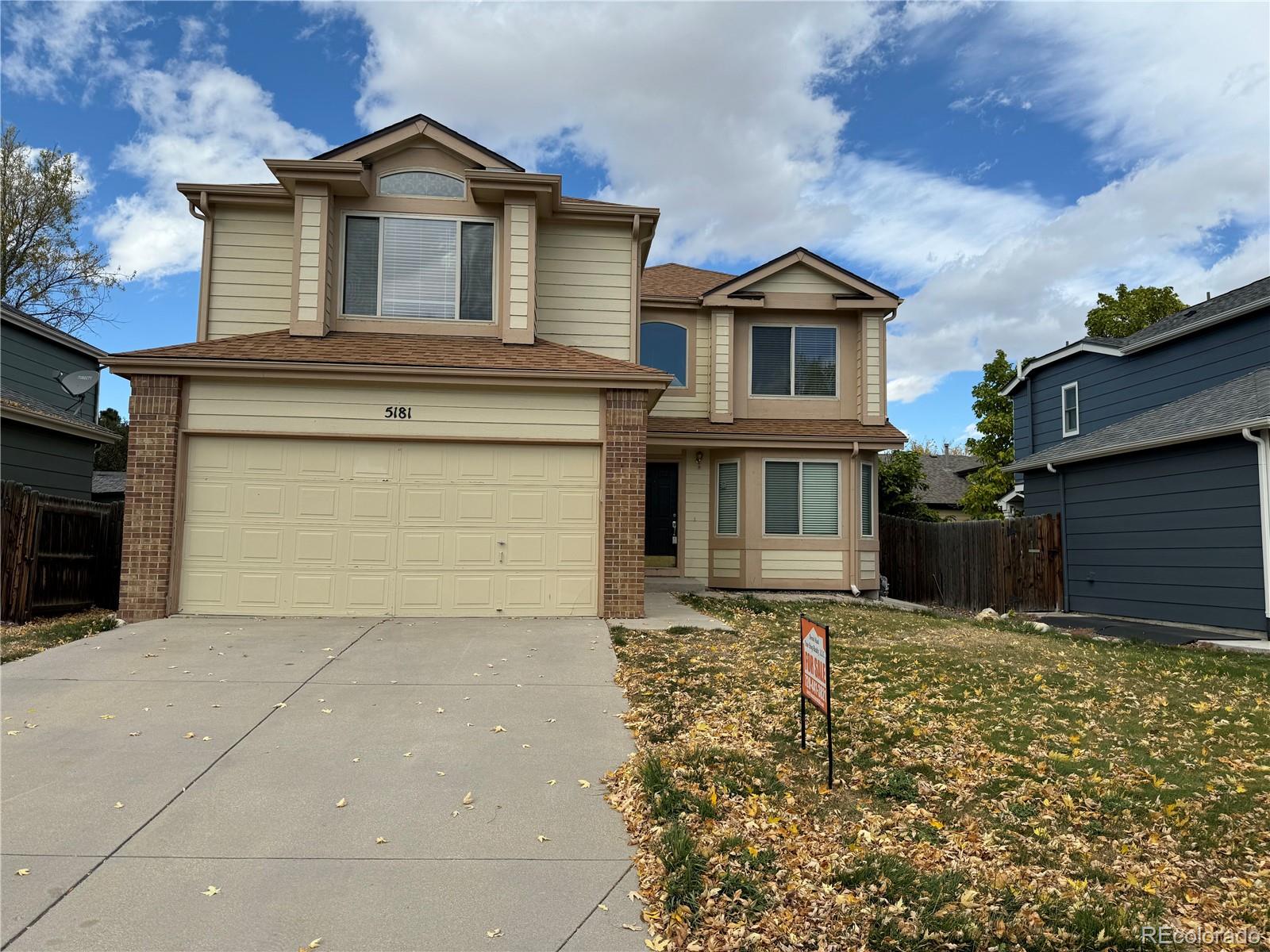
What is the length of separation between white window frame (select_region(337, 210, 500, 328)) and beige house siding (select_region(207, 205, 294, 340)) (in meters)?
0.93

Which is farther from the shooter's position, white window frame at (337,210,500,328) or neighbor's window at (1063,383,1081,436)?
neighbor's window at (1063,383,1081,436)

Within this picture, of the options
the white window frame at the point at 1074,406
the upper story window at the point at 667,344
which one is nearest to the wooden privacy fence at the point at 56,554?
the upper story window at the point at 667,344

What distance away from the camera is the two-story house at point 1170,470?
11109 millimetres

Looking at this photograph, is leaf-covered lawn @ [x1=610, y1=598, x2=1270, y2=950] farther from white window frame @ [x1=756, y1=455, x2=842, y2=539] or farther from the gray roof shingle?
white window frame @ [x1=756, y1=455, x2=842, y2=539]

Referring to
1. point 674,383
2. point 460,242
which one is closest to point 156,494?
point 460,242

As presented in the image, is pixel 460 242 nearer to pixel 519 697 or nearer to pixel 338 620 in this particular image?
pixel 338 620

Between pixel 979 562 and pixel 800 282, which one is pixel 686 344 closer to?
pixel 800 282

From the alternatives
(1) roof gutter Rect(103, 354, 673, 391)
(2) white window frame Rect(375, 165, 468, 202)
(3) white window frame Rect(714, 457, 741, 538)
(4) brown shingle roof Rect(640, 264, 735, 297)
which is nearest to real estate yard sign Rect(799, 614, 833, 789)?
(1) roof gutter Rect(103, 354, 673, 391)

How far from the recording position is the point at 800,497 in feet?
49.2

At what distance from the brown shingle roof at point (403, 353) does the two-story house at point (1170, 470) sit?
813cm

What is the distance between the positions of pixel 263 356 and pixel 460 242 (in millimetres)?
3326

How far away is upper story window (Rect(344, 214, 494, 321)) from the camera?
38.0ft

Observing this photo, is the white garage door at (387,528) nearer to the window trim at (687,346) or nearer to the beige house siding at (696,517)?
the beige house siding at (696,517)

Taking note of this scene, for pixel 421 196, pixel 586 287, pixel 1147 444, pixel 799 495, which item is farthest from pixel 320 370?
pixel 1147 444
